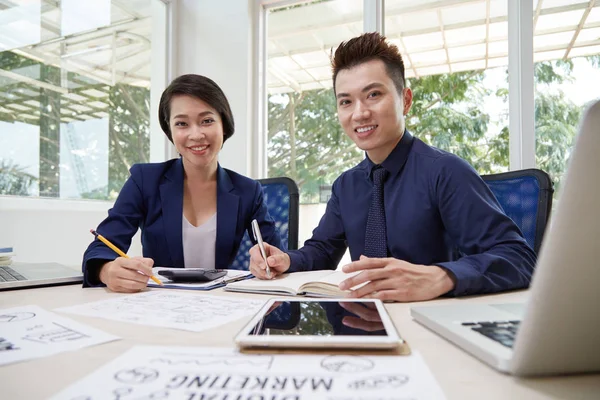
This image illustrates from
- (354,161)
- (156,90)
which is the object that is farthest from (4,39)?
(354,161)

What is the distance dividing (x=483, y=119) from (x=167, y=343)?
2572 mm

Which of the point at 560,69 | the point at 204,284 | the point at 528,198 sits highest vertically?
the point at 560,69

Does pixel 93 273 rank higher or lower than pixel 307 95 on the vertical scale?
lower

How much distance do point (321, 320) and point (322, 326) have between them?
0.11 feet

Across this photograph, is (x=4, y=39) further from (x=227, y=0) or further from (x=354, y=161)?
(x=354, y=161)

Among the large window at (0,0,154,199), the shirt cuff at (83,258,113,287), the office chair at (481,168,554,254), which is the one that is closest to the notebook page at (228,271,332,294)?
the shirt cuff at (83,258,113,287)

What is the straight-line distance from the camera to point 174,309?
747 mm

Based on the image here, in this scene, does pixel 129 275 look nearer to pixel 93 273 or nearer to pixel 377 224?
pixel 93 273

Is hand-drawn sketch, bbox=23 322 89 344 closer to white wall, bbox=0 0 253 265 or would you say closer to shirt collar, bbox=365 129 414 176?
shirt collar, bbox=365 129 414 176

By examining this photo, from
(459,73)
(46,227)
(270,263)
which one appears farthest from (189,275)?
(459,73)

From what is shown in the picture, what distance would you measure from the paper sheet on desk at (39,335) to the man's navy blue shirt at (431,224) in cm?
65

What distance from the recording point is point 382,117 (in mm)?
1319

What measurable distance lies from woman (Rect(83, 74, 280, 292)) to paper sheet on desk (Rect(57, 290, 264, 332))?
1.67 ft

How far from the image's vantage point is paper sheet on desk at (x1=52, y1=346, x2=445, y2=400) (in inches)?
14.9
